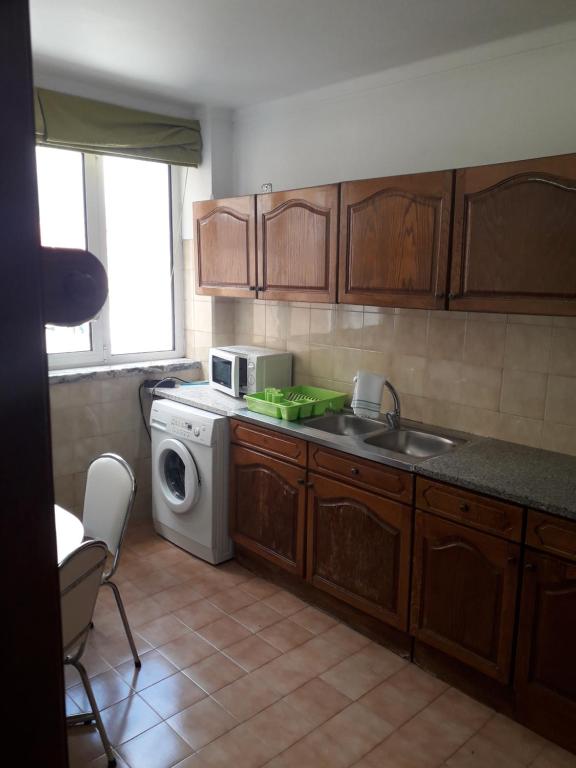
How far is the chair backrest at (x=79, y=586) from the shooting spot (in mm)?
1630

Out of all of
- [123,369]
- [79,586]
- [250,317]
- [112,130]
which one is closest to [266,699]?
[79,586]

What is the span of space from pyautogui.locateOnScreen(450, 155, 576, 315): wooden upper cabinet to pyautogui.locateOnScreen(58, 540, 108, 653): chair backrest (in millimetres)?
1587

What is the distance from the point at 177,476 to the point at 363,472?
4.44 ft

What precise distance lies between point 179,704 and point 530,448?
1.71 meters

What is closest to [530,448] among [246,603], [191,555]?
[246,603]

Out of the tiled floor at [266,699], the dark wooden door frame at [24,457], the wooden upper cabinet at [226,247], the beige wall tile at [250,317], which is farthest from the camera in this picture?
the beige wall tile at [250,317]

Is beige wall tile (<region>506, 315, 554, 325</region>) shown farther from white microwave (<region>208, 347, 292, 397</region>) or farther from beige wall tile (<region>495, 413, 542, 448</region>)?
white microwave (<region>208, 347, 292, 397</region>)

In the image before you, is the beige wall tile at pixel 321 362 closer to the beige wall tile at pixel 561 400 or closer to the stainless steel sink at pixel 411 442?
the stainless steel sink at pixel 411 442

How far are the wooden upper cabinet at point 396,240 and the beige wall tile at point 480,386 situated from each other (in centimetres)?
44

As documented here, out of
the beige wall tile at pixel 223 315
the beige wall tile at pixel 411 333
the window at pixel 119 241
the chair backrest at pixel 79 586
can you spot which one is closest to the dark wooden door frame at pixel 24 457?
the chair backrest at pixel 79 586

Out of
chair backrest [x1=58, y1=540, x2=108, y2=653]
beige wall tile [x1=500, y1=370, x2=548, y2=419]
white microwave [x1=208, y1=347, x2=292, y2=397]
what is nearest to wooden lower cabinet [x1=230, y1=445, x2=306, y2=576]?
white microwave [x1=208, y1=347, x2=292, y2=397]

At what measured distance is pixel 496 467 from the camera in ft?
7.32

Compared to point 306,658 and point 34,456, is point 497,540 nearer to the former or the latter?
point 306,658

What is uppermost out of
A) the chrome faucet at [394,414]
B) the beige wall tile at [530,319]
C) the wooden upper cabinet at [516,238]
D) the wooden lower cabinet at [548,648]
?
the wooden upper cabinet at [516,238]
